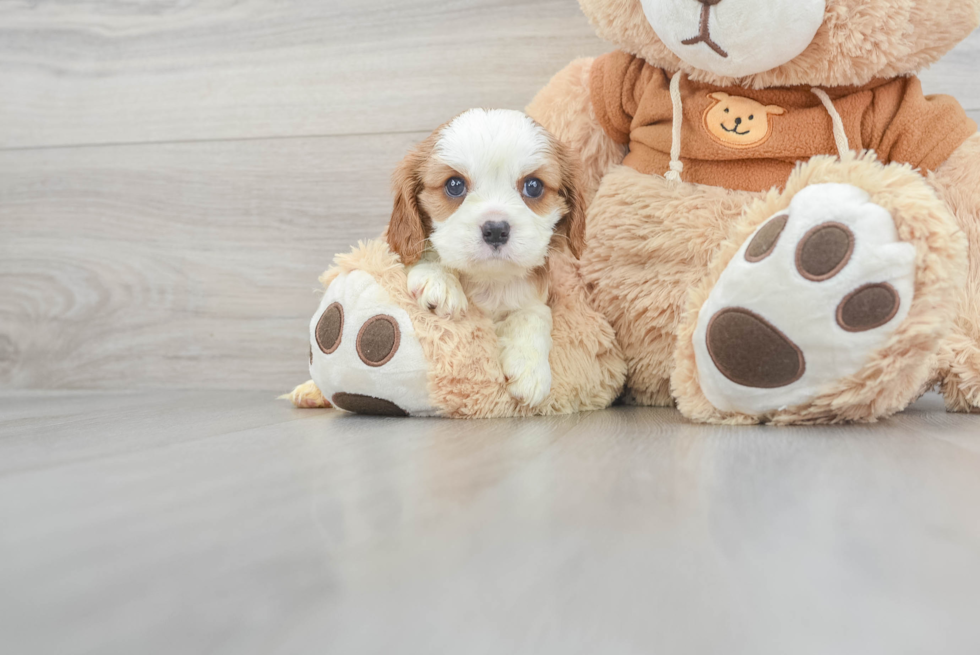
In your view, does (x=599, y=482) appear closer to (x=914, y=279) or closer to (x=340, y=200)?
(x=914, y=279)

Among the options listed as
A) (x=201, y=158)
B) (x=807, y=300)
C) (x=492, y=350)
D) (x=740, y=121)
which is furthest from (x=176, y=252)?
(x=807, y=300)

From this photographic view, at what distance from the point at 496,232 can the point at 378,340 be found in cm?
18

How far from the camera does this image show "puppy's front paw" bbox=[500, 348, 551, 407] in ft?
2.91

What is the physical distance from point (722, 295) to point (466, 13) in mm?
808

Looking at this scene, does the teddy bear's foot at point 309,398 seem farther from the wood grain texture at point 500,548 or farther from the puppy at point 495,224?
the wood grain texture at point 500,548

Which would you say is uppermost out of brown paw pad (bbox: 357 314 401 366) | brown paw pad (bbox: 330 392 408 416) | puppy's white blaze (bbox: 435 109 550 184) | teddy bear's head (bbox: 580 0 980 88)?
teddy bear's head (bbox: 580 0 980 88)

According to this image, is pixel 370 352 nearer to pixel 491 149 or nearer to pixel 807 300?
pixel 491 149

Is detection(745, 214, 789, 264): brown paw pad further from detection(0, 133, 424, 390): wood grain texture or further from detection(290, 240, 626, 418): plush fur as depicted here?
detection(0, 133, 424, 390): wood grain texture

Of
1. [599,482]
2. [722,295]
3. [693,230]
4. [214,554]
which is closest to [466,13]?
[693,230]

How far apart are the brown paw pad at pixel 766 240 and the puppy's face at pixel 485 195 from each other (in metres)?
0.23

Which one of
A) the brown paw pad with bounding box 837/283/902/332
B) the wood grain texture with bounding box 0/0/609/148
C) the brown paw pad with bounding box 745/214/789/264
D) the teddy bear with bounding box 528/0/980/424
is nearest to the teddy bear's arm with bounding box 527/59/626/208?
the teddy bear with bounding box 528/0/980/424

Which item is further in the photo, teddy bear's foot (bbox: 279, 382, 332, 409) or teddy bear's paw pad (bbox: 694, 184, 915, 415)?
teddy bear's foot (bbox: 279, 382, 332, 409)

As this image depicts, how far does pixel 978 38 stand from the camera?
1.20 metres

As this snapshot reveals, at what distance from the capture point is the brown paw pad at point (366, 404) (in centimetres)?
90
